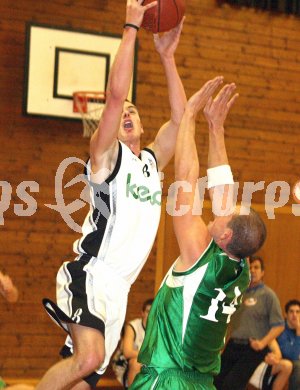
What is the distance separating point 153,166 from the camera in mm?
5062

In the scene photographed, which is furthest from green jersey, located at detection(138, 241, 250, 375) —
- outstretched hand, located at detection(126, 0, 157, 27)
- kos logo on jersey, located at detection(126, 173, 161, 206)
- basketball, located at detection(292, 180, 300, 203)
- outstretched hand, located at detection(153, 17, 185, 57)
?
basketball, located at detection(292, 180, 300, 203)

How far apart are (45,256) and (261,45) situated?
443 centimetres

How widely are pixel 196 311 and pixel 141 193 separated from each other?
1038 millimetres

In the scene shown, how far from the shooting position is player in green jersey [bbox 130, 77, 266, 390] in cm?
396

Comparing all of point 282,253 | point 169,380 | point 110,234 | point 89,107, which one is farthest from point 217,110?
point 282,253

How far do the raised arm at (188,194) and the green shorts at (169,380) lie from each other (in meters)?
0.56

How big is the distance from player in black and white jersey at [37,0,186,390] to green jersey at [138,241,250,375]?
469mm

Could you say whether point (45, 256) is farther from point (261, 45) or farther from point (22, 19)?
point (261, 45)

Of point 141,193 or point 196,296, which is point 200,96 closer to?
point 141,193

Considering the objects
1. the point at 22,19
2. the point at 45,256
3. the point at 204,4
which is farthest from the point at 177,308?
the point at 204,4

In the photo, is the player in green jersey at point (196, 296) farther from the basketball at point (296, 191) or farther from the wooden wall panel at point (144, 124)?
the basketball at point (296, 191)

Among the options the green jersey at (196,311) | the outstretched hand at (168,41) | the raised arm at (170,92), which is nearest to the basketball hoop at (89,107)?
the raised arm at (170,92)

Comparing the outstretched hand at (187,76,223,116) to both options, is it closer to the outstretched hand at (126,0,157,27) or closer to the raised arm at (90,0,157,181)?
the raised arm at (90,0,157,181)

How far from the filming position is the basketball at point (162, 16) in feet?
16.0
